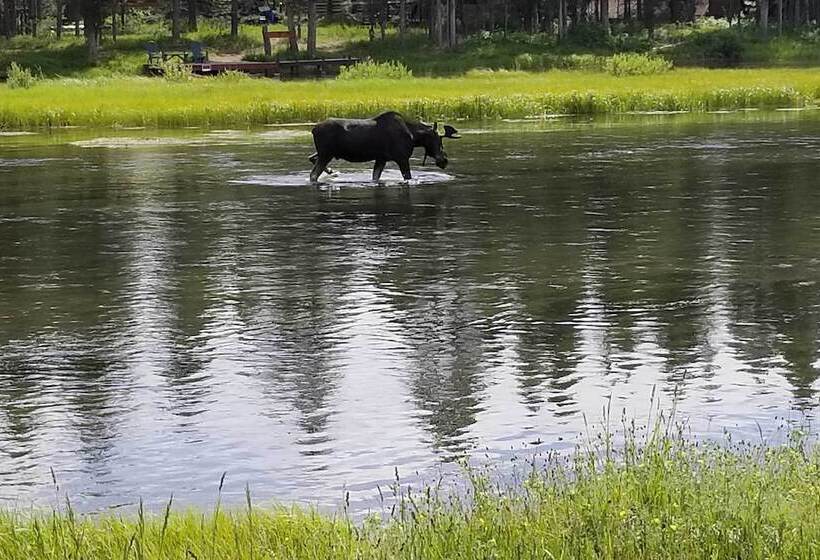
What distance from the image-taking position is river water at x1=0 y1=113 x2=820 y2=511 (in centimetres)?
971

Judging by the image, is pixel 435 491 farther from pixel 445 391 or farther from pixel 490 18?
pixel 490 18

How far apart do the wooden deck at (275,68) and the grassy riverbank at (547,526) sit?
203 feet

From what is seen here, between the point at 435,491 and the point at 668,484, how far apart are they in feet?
4.74

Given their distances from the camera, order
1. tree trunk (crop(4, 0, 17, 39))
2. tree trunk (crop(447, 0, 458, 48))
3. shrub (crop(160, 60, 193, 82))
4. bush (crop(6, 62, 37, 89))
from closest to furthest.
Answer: bush (crop(6, 62, 37, 89)) < shrub (crop(160, 60, 193, 82)) < tree trunk (crop(447, 0, 458, 48)) < tree trunk (crop(4, 0, 17, 39))

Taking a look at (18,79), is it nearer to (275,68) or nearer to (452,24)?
(275,68)

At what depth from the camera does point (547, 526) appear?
690 centimetres

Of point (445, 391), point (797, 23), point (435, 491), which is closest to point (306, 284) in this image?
point (445, 391)

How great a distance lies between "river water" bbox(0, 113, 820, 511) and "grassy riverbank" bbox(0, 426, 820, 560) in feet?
4.28

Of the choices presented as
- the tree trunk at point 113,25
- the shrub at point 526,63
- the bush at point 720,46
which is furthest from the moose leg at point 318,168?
the tree trunk at point 113,25

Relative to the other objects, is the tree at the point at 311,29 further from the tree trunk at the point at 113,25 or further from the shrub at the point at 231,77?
the tree trunk at the point at 113,25

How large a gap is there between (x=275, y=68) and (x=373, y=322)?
5924 centimetres

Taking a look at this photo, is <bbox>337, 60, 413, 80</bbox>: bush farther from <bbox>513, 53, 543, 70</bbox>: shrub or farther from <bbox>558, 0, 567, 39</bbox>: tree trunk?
<bbox>558, 0, 567, 39</bbox>: tree trunk

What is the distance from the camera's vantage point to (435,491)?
808 centimetres

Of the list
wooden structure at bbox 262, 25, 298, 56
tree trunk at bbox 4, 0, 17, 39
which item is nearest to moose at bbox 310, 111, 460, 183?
wooden structure at bbox 262, 25, 298, 56
